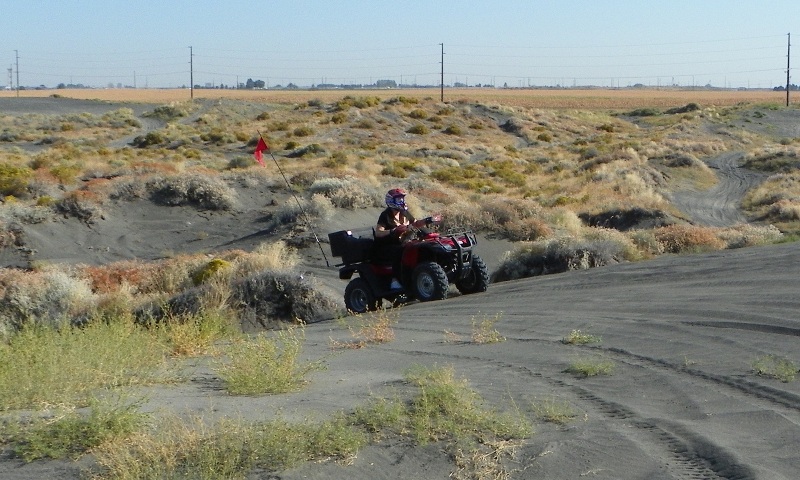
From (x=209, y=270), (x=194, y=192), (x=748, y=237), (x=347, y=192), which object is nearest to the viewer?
(x=209, y=270)

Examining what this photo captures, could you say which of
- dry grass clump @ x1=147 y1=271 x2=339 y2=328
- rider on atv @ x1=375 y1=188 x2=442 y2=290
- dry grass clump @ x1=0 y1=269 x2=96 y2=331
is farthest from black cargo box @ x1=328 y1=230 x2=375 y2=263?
dry grass clump @ x1=0 y1=269 x2=96 y2=331

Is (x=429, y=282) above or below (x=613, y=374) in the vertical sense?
below

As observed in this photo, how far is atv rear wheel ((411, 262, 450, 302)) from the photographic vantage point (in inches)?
577

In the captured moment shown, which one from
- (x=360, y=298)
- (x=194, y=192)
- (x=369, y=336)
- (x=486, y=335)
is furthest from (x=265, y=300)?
(x=194, y=192)

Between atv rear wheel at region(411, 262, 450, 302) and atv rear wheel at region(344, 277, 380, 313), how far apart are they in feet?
2.40

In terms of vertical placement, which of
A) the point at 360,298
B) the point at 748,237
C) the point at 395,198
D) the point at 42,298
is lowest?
the point at 42,298

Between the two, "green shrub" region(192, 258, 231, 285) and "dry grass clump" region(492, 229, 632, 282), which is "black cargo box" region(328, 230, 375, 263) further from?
"dry grass clump" region(492, 229, 632, 282)

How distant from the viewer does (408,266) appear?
15156 millimetres

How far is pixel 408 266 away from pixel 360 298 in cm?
97

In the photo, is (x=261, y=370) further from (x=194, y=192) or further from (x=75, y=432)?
(x=194, y=192)

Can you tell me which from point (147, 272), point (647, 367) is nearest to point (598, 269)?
point (647, 367)

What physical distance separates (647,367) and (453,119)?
7661cm

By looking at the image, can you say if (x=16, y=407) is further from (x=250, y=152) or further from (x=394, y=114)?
(x=394, y=114)

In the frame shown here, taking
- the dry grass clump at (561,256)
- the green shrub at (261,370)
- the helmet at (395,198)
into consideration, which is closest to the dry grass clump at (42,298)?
the helmet at (395,198)
